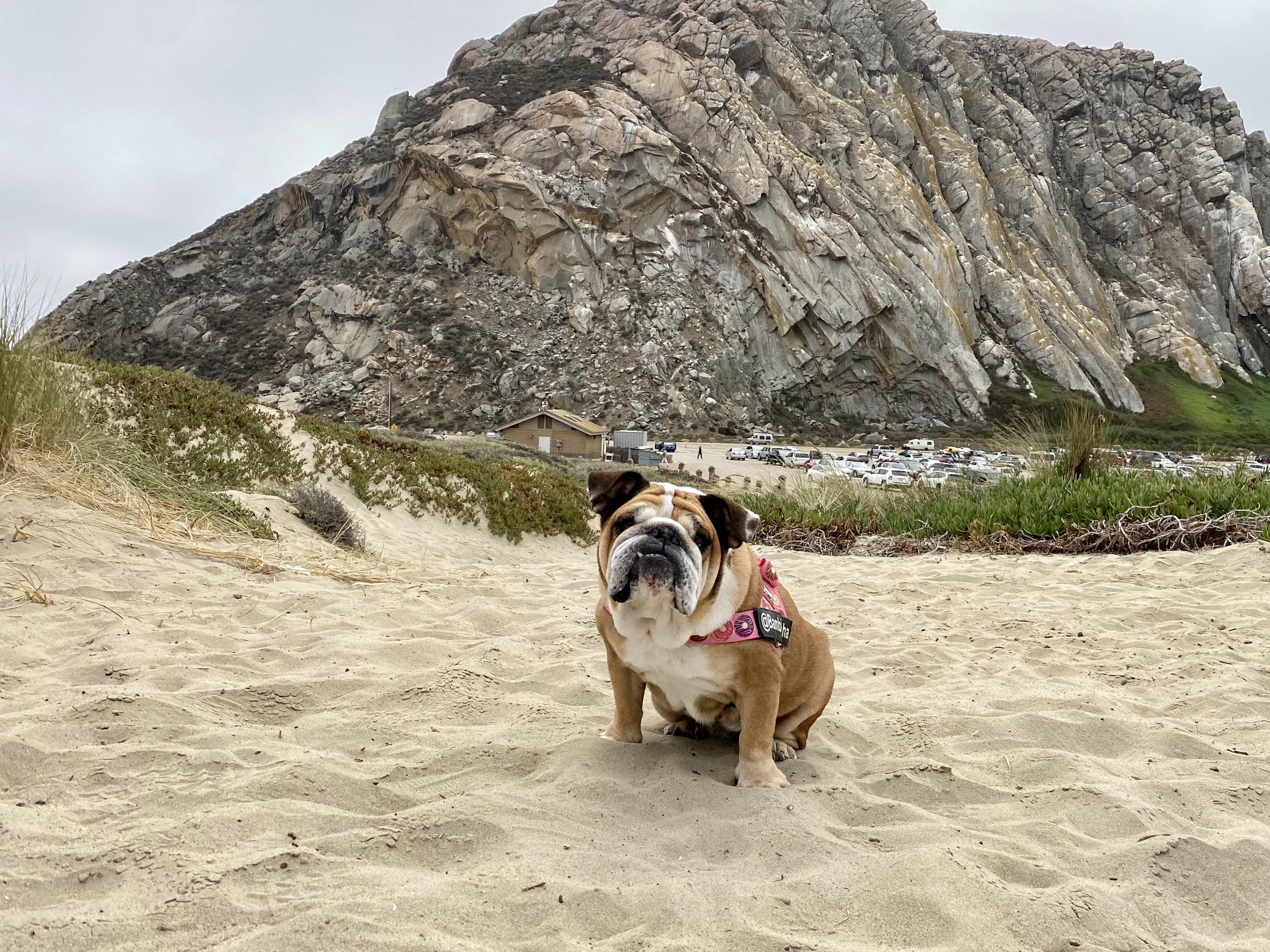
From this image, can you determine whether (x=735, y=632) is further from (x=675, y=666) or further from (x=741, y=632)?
(x=675, y=666)

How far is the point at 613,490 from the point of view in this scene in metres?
2.88

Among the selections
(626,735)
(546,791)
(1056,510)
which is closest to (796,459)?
(1056,510)

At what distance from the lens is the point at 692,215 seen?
56781 mm

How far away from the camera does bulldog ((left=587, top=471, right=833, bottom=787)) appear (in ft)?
8.02

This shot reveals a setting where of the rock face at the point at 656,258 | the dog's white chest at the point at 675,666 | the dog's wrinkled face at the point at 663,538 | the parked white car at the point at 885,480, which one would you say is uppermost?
the rock face at the point at 656,258

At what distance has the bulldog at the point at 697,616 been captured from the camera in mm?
2445

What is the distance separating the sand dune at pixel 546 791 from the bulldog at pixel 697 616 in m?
0.25

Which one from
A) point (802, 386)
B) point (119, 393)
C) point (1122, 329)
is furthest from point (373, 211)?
point (1122, 329)

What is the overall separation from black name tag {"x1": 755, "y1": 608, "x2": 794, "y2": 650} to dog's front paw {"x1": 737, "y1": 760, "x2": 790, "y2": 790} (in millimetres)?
444

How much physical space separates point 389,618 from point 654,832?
3.10 meters

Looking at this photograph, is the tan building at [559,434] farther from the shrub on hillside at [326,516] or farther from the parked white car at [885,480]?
the shrub on hillside at [326,516]

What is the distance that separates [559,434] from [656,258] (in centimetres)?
2139

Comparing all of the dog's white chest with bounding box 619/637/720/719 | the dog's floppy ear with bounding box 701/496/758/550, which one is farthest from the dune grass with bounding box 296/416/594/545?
the dog's floppy ear with bounding box 701/496/758/550

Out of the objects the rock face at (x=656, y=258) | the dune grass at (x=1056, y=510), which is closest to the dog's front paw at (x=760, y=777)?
the dune grass at (x=1056, y=510)
